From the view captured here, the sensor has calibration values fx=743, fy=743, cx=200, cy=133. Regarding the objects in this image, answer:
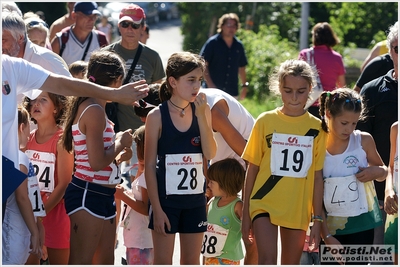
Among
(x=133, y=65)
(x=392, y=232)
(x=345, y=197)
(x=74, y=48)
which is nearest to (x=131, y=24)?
(x=133, y=65)

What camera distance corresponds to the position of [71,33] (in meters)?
8.70

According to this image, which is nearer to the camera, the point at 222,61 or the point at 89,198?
the point at 89,198

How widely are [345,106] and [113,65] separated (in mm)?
1638

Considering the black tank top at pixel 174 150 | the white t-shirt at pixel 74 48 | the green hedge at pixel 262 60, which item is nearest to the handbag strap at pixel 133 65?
the white t-shirt at pixel 74 48

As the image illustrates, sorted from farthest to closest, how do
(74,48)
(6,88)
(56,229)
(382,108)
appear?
(74,48) < (382,108) < (56,229) < (6,88)

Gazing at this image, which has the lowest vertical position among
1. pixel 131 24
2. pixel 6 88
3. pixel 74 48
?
pixel 6 88

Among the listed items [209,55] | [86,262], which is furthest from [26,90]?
[209,55]

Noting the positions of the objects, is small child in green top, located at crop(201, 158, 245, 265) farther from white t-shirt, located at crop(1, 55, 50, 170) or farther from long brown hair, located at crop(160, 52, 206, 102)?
white t-shirt, located at crop(1, 55, 50, 170)

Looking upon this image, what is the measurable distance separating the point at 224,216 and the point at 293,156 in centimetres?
84

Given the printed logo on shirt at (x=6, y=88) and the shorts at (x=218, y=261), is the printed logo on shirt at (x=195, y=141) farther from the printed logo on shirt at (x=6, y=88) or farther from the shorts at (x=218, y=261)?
the printed logo on shirt at (x=6, y=88)

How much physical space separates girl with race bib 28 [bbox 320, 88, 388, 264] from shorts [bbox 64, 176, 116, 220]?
1.51m

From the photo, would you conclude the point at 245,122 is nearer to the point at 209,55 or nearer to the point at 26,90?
the point at 26,90

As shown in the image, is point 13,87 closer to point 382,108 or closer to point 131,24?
point 382,108

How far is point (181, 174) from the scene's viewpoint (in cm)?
496
